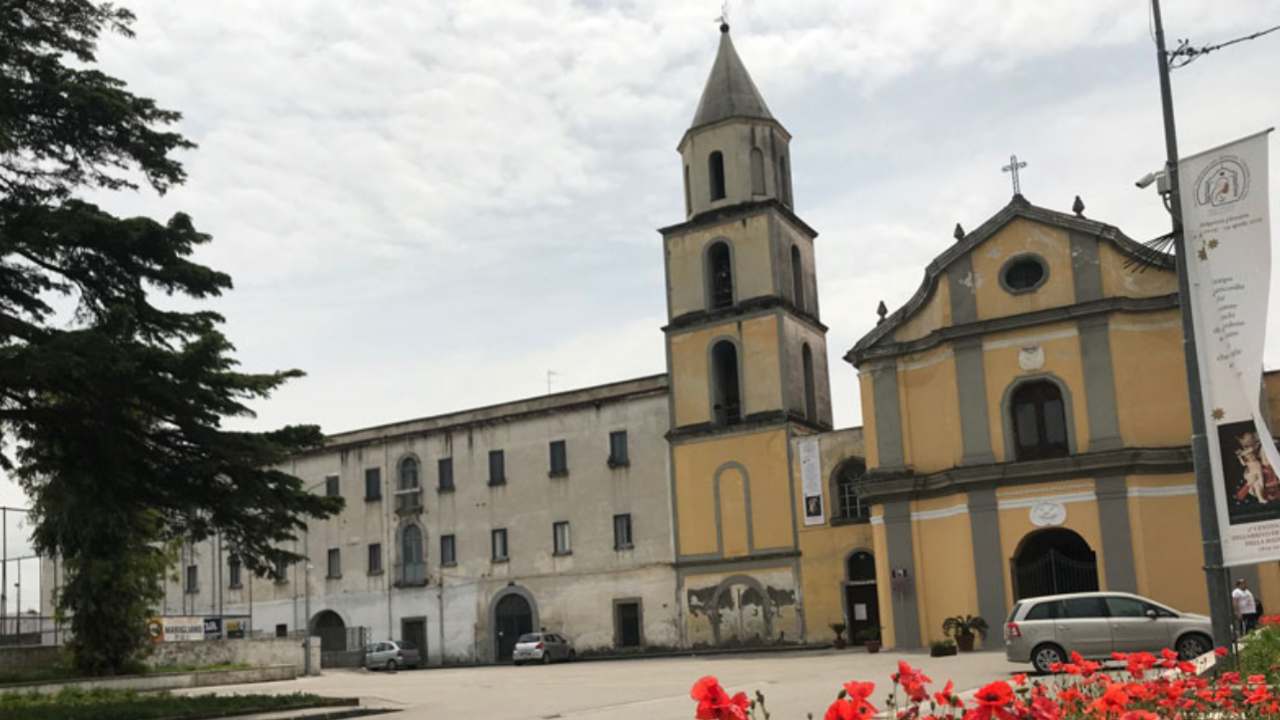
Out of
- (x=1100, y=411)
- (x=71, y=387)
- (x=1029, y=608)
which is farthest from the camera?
(x=1100, y=411)

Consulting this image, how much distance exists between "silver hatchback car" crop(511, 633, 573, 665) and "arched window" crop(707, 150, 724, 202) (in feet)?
54.2

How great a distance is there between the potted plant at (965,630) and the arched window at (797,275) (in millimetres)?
15025

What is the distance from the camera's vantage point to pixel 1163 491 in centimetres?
3281

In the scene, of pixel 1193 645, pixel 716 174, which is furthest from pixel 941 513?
pixel 716 174

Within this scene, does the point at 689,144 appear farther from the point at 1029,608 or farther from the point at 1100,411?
the point at 1029,608

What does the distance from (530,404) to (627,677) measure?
71.0 feet

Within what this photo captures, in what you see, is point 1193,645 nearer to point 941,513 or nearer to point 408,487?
point 941,513

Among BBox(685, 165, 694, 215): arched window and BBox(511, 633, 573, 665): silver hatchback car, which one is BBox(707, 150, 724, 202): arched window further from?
BBox(511, 633, 573, 665): silver hatchback car

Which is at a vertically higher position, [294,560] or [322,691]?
[294,560]

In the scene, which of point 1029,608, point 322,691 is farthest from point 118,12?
point 1029,608

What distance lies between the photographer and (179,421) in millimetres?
21938

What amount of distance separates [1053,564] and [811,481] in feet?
31.1

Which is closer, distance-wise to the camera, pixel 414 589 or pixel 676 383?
pixel 676 383

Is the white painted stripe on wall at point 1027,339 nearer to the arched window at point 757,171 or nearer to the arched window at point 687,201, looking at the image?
the arched window at point 757,171
